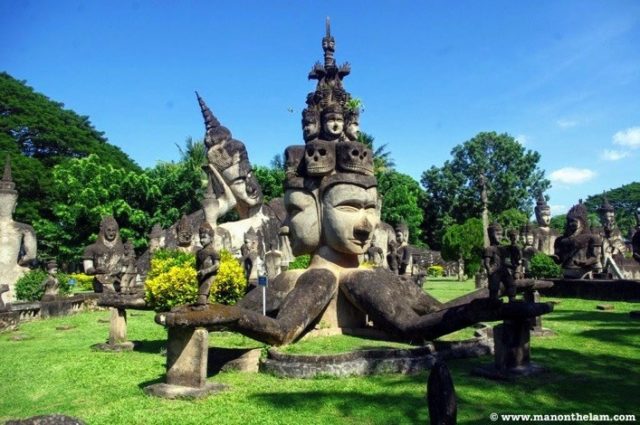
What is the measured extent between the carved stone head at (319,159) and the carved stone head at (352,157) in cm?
17

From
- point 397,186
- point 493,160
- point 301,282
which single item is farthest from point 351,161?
Answer: point 493,160

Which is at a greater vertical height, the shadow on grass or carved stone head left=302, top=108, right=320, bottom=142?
carved stone head left=302, top=108, right=320, bottom=142

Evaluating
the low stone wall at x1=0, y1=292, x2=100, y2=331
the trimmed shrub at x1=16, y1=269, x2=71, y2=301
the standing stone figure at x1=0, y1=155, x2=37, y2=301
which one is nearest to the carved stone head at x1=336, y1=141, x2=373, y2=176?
the low stone wall at x1=0, y1=292, x2=100, y2=331

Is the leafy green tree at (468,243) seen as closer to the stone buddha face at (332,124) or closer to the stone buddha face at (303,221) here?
the stone buddha face at (332,124)

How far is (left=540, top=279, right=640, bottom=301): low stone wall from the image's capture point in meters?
15.6

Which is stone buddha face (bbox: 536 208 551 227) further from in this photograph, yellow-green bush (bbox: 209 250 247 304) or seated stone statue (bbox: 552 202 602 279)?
yellow-green bush (bbox: 209 250 247 304)

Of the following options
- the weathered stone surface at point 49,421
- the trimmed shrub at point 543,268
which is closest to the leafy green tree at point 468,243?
the trimmed shrub at point 543,268

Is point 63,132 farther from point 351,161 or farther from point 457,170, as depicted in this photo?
point 351,161

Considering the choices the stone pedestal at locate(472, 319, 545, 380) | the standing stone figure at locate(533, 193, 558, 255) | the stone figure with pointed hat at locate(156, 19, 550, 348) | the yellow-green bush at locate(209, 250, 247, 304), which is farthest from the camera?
the standing stone figure at locate(533, 193, 558, 255)

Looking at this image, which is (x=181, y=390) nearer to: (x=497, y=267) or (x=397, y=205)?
(x=497, y=267)

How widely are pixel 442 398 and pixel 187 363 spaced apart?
147 inches

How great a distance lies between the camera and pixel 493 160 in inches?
1981

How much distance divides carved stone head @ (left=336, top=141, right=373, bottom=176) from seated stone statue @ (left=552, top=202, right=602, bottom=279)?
456 inches

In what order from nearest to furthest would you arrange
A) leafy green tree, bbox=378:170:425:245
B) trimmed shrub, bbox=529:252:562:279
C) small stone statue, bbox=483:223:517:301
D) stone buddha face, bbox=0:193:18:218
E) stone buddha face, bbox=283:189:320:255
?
small stone statue, bbox=483:223:517:301 → stone buddha face, bbox=283:189:320:255 → stone buddha face, bbox=0:193:18:218 → trimmed shrub, bbox=529:252:562:279 → leafy green tree, bbox=378:170:425:245
